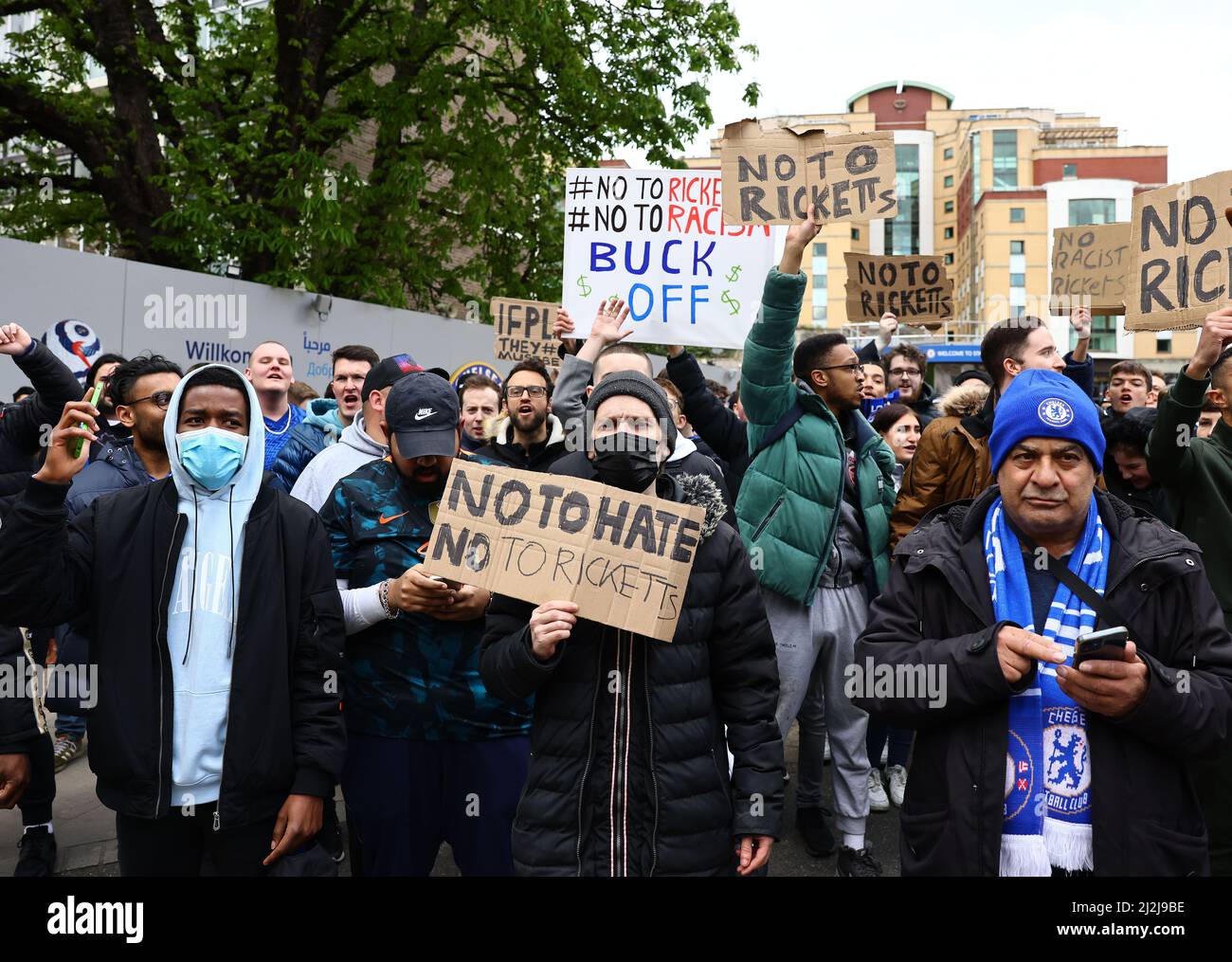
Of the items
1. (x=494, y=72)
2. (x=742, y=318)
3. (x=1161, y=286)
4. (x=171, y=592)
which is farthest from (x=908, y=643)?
(x=494, y=72)

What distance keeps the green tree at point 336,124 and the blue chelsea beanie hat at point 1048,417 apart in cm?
1051

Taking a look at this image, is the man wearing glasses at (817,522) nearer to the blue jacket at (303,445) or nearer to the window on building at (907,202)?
the blue jacket at (303,445)

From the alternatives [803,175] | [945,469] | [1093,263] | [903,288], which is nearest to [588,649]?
[945,469]

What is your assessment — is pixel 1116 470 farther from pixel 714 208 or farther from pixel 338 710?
pixel 338 710

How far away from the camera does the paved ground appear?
440 cm

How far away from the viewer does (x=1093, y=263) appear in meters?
6.24

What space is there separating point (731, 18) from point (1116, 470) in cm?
1198

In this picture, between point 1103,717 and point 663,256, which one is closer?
point 1103,717

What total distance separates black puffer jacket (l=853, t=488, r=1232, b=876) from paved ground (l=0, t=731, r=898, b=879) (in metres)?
2.18

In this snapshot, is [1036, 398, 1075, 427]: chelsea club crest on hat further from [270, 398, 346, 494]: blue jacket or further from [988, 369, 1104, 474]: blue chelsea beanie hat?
[270, 398, 346, 494]: blue jacket

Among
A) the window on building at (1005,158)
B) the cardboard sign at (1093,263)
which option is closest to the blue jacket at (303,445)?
the cardboard sign at (1093,263)

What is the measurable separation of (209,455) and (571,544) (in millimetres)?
1043

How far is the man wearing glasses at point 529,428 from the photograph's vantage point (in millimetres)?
4566

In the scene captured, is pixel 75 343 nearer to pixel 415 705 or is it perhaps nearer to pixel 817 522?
pixel 415 705
